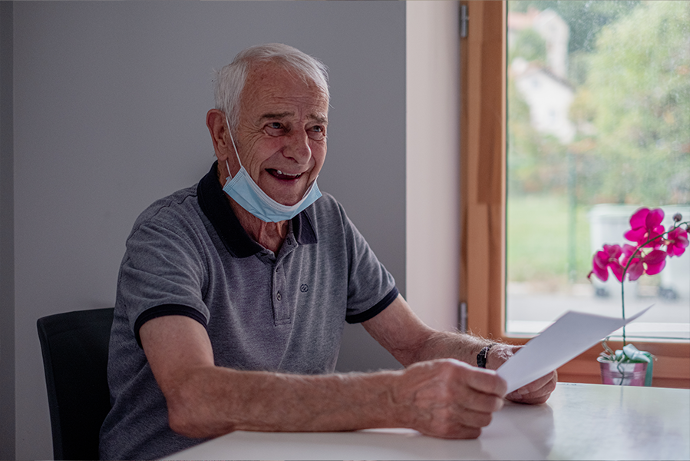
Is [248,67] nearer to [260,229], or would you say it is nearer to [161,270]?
[260,229]

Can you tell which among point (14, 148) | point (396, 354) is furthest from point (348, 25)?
point (14, 148)

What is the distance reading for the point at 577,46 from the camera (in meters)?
1.96

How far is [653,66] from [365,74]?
982 mm

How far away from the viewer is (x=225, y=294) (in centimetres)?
118

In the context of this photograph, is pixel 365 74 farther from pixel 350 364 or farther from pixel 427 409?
pixel 427 409

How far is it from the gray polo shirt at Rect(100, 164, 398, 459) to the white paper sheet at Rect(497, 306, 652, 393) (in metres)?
0.52

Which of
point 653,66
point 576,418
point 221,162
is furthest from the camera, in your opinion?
point 653,66

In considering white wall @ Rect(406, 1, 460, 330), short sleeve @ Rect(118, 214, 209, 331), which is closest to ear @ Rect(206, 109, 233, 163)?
short sleeve @ Rect(118, 214, 209, 331)

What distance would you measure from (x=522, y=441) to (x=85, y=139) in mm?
1539

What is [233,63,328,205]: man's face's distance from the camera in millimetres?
1255

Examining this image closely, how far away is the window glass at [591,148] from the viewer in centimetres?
188

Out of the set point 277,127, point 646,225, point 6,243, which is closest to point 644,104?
point 646,225

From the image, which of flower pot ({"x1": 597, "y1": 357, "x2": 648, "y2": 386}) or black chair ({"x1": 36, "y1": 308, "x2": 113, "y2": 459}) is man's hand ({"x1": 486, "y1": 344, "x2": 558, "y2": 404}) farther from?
black chair ({"x1": 36, "y1": 308, "x2": 113, "y2": 459})

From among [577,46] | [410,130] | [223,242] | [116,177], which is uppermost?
[577,46]
